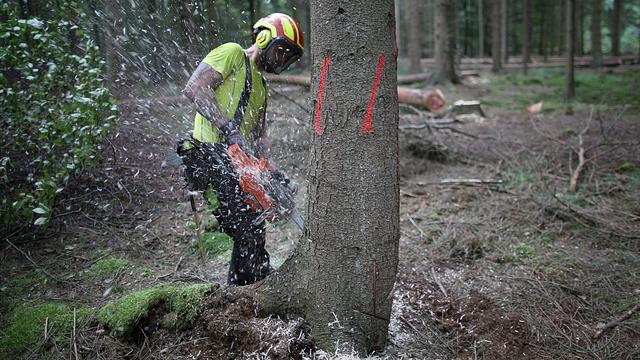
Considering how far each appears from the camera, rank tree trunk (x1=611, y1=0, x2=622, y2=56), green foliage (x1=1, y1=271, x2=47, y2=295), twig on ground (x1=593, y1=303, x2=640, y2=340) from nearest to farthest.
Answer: twig on ground (x1=593, y1=303, x2=640, y2=340), green foliage (x1=1, y1=271, x2=47, y2=295), tree trunk (x1=611, y1=0, x2=622, y2=56)

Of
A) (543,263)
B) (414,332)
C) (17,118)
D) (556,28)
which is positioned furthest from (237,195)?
(556,28)

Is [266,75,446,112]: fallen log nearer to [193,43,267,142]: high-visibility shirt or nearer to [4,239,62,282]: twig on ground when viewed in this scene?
[193,43,267,142]: high-visibility shirt

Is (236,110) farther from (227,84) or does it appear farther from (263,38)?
(263,38)

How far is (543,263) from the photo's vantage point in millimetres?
3500

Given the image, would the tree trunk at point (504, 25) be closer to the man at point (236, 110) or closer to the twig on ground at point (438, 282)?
the twig on ground at point (438, 282)

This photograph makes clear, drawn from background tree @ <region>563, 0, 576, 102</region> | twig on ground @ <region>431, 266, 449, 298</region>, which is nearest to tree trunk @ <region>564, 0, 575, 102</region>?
background tree @ <region>563, 0, 576, 102</region>

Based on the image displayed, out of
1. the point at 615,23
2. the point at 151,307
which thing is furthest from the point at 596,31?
the point at 151,307

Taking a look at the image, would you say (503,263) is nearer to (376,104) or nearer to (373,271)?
(373,271)

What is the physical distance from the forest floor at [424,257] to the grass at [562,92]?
17.4 feet

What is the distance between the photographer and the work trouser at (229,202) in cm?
285

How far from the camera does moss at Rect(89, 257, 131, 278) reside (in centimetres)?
332

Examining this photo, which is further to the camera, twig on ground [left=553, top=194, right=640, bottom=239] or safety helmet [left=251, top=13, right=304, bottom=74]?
twig on ground [left=553, top=194, right=640, bottom=239]

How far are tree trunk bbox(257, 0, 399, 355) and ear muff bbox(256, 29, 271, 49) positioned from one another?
2.52ft

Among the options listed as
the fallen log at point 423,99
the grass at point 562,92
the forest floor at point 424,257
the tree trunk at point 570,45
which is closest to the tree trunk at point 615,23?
the grass at point 562,92
